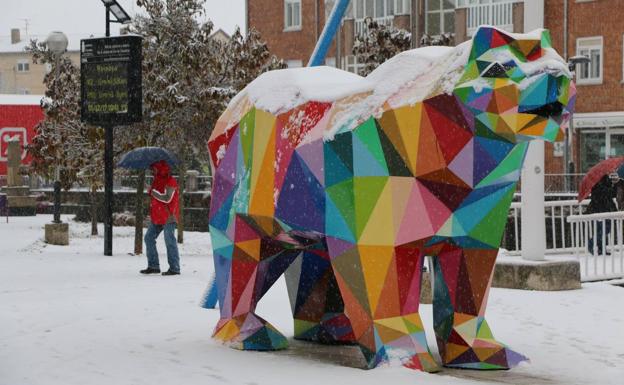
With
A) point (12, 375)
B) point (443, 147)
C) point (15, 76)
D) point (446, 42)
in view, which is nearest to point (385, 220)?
point (443, 147)

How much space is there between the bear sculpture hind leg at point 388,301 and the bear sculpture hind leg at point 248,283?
1.17 meters

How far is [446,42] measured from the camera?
25.8 metres

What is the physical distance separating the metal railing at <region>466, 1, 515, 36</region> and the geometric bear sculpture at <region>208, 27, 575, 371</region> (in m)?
31.3

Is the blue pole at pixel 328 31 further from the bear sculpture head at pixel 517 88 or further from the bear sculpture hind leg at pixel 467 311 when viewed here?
the bear sculpture head at pixel 517 88

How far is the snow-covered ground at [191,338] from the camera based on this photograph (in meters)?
6.70

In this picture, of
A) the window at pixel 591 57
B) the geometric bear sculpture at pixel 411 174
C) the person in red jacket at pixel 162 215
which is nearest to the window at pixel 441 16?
the window at pixel 591 57

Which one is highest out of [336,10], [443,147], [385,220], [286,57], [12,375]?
[286,57]

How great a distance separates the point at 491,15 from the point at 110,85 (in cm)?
2294

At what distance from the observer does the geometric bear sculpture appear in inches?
255

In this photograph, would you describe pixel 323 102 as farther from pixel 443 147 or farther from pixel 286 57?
pixel 286 57

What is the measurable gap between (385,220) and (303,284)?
1.74 meters

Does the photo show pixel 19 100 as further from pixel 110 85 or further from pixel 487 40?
pixel 487 40

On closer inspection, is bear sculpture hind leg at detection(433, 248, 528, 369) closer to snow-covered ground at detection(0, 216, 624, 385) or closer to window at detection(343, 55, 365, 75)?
snow-covered ground at detection(0, 216, 624, 385)

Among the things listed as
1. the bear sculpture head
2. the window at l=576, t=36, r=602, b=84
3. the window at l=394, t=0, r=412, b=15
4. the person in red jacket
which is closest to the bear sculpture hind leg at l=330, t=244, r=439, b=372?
the bear sculpture head
